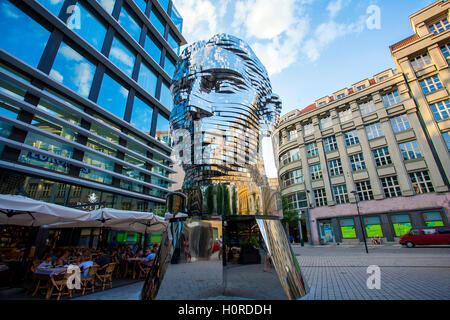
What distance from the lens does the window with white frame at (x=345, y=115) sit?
30.4 metres

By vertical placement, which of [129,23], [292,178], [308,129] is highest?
[129,23]

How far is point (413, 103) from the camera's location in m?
25.1

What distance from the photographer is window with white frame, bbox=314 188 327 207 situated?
99.0 feet

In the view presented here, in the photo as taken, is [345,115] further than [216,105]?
Yes

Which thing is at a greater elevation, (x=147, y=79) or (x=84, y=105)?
(x=147, y=79)

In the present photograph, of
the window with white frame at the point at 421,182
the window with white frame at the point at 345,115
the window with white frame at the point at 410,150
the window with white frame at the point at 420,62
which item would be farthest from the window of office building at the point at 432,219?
the window with white frame at the point at 420,62

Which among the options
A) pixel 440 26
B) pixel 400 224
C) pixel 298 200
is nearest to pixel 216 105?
pixel 400 224

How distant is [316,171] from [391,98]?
1379 cm

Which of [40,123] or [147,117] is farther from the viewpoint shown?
[147,117]

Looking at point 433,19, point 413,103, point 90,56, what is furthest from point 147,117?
point 433,19

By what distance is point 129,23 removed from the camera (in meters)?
21.2

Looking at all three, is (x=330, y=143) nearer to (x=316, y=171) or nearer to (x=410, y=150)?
(x=316, y=171)
